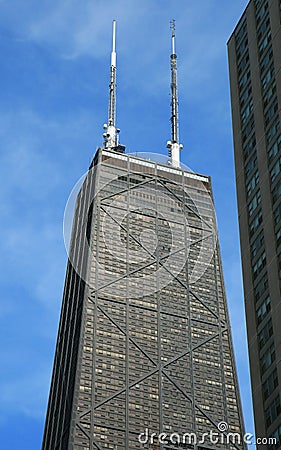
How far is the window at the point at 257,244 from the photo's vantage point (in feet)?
235

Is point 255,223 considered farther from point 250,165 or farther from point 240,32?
point 240,32

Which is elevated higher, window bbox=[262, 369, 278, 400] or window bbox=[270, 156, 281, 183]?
window bbox=[270, 156, 281, 183]

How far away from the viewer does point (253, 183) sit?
76062 millimetres

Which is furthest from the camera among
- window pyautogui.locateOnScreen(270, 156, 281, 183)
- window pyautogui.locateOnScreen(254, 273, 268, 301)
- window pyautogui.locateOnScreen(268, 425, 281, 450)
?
window pyautogui.locateOnScreen(270, 156, 281, 183)

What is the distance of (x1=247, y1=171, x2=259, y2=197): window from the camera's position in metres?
75.5

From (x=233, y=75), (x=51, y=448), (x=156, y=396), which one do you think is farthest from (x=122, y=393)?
(x=233, y=75)

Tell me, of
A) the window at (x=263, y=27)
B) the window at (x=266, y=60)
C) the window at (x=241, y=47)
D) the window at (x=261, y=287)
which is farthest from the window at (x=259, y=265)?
the window at (x=241, y=47)

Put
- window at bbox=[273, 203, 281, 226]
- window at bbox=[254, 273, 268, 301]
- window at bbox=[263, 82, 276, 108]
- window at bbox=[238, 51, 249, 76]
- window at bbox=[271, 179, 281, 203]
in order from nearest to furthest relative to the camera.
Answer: window at bbox=[254, 273, 268, 301], window at bbox=[273, 203, 281, 226], window at bbox=[271, 179, 281, 203], window at bbox=[263, 82, 276, 108], window at bbox=[238, 51, 249, 76]

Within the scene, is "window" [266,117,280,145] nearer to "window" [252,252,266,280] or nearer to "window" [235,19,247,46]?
"window" [252,252,266,280]

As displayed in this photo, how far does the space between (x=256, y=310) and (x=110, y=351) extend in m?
124

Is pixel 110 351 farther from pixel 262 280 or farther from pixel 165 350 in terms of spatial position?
pixel 262 280

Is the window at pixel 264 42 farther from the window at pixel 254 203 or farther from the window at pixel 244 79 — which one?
the window at pixel 254 203

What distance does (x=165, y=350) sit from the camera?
196750 millimetres

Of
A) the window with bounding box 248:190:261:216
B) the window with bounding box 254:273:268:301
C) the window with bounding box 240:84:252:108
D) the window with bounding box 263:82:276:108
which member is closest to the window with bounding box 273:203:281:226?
the window with bounding box 248:190:261:216
